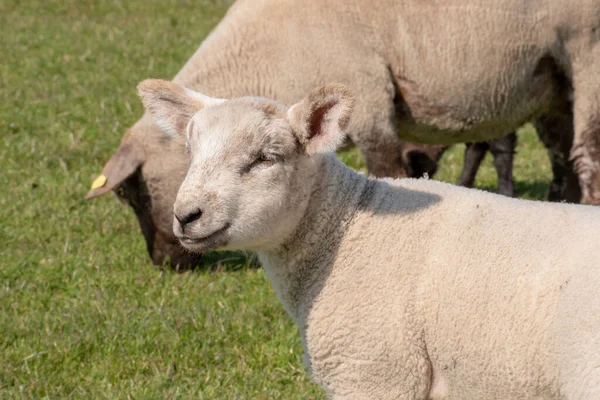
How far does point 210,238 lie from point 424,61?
122 inches

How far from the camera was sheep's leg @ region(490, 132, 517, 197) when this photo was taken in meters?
8.50

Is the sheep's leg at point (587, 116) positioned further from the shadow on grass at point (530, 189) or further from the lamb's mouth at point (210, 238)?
the lamb's mouth at point (210, 238)

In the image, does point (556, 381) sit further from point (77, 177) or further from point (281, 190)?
point (77, 177)

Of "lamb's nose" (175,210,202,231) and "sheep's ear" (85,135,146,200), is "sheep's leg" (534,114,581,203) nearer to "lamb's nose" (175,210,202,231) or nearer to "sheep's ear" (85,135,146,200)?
"sheep's ear" (85,135,146,200)

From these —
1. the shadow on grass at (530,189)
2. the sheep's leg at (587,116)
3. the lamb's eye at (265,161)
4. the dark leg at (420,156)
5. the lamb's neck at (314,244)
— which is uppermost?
the lamb's eye at (265,161)

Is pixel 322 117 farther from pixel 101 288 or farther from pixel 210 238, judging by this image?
pixel 101 288

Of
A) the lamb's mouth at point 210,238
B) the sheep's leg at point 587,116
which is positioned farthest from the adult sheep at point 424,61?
the lamb's mouth at point 210,238

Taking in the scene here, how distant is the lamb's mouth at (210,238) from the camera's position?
3980 mm

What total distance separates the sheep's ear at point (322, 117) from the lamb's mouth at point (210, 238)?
464mm

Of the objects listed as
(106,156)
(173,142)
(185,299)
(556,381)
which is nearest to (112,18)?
(106,156)

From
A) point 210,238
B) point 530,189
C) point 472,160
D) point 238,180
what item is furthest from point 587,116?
point 210,238

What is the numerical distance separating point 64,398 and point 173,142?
2.49 metres

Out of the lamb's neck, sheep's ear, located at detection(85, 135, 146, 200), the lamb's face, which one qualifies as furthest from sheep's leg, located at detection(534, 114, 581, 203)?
the lamb's face

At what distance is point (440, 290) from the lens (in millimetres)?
3938
